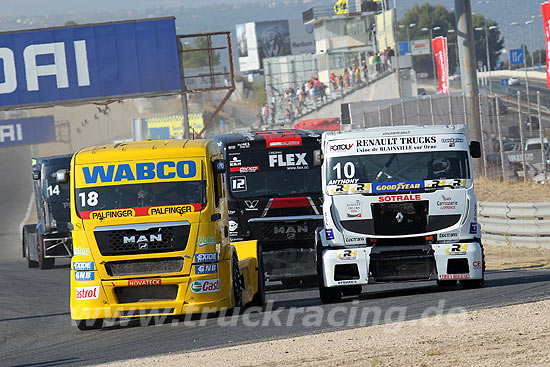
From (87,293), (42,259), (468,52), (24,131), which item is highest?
(468,52)

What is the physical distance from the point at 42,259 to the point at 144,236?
12.8 metres

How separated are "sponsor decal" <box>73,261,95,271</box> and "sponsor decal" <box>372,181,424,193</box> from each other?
3.79m

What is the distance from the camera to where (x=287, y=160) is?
16891mm

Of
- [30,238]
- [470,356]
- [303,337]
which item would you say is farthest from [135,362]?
[30,238]

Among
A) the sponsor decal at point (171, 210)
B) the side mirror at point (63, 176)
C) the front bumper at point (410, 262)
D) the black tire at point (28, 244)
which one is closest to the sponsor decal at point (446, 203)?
the front bumper at point (410, 262)

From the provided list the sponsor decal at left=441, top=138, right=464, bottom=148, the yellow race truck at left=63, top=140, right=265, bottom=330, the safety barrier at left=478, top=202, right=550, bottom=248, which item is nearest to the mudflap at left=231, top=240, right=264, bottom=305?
the yellow race truck at left=63, top=140, right=265, bottom=330

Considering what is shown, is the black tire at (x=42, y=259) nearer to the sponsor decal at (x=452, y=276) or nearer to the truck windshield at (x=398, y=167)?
the truck windshield at (x=398, y=167)

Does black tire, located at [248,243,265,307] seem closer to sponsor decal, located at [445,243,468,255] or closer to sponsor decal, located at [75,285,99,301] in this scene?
sponsor decal, located at [75,285,99,301]

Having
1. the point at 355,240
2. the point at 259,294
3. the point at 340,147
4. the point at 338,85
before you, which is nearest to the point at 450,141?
the point at 340,147

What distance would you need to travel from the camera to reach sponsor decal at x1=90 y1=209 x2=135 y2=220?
12.9 metres

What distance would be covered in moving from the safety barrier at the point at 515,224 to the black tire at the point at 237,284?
8.25 meters

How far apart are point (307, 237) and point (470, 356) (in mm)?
7831

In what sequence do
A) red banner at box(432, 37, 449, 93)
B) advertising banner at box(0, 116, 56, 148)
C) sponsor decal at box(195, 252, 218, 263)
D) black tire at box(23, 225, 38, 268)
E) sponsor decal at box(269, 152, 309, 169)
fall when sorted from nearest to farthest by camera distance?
sponsor decal at box(195, 252, 218, 263)
sponsor decal at box(269, 152, 309, 169)
black tire at box(23, 225, 38, 268)
red banner at box(432, 37, 449, 93)
advertising banner at box(0, 116, 56, 148)

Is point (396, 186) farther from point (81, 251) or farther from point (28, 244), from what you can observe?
point (28, 244)
